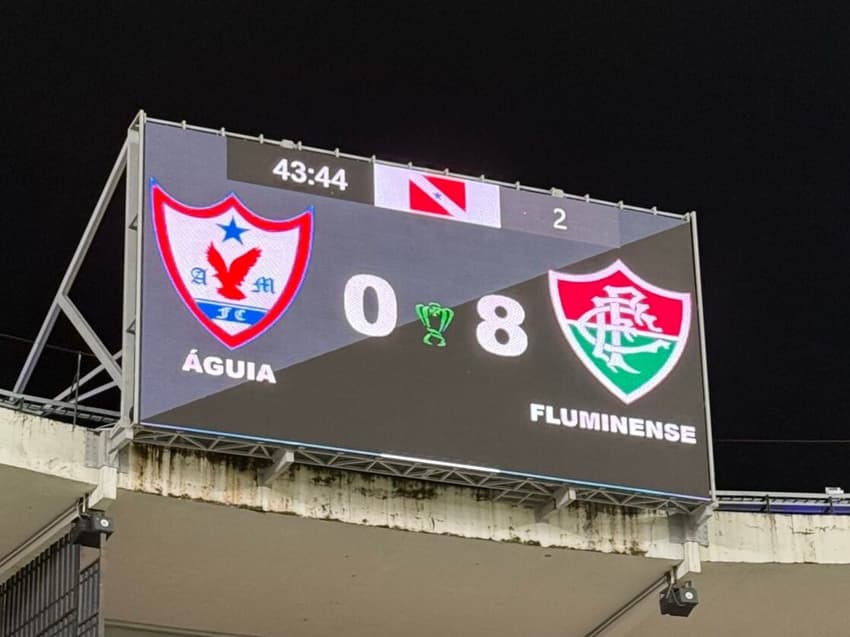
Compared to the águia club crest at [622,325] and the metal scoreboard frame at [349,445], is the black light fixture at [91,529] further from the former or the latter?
the águia club crest at [622,325]

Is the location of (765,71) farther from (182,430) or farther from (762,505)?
(182,430)

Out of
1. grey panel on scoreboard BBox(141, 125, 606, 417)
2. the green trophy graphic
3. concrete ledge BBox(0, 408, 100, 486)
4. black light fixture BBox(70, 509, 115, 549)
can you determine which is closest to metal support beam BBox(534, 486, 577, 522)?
the green trophy graphic

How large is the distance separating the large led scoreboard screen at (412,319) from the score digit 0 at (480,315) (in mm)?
18

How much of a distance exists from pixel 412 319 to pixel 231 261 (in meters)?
1.67

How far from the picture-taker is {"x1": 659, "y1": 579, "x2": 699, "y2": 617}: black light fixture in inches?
672

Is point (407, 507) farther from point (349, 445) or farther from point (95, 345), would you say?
point (95, 345)

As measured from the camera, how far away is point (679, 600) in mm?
17078

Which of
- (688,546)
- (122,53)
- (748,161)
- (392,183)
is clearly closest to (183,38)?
(122,53)

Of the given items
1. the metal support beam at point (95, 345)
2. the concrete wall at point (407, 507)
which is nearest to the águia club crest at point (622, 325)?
the concrete wall at point (407, 507)

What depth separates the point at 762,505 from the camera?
18.0 metres

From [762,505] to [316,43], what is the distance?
792 cm

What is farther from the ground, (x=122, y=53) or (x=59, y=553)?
(x=122, y=53)

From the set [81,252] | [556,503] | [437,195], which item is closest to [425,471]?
[556,503]

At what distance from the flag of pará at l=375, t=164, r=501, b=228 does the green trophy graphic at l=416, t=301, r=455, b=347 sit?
89cm
